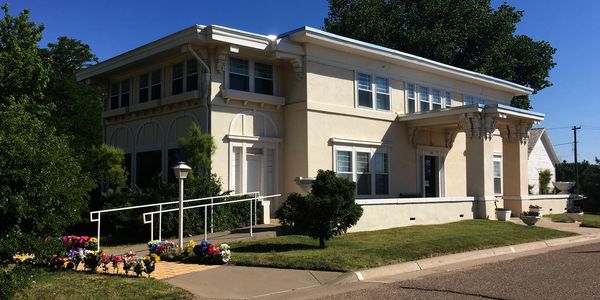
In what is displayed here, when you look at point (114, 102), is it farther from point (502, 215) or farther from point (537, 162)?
point (537, 162)

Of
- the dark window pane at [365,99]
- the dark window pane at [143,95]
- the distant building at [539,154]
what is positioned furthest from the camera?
the distant building at [539,154]

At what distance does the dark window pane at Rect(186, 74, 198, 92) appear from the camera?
1830cm

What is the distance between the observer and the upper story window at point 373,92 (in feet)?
67.9

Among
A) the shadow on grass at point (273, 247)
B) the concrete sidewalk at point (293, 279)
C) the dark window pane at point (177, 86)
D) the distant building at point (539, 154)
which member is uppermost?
the dark window pane at point (177, 86)

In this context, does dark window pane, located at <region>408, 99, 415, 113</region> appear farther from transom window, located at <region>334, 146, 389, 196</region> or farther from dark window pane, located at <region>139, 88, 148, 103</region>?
dark window pane, located at <region>139, 88, 148, 103</region>

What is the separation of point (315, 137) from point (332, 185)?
21.2 feet

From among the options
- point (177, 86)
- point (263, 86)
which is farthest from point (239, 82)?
point (177, 86)

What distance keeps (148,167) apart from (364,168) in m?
7.89

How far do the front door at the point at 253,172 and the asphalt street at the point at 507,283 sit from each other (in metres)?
9.07

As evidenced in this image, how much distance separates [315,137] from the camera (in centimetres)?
1884

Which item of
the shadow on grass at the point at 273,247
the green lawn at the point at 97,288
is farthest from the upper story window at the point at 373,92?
the green lawn at the point at 97,288

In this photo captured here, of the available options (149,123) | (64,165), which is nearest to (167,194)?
(149,123)

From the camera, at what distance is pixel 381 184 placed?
21250mm

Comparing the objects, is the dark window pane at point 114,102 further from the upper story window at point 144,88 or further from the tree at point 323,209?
the tree at point 323,209
